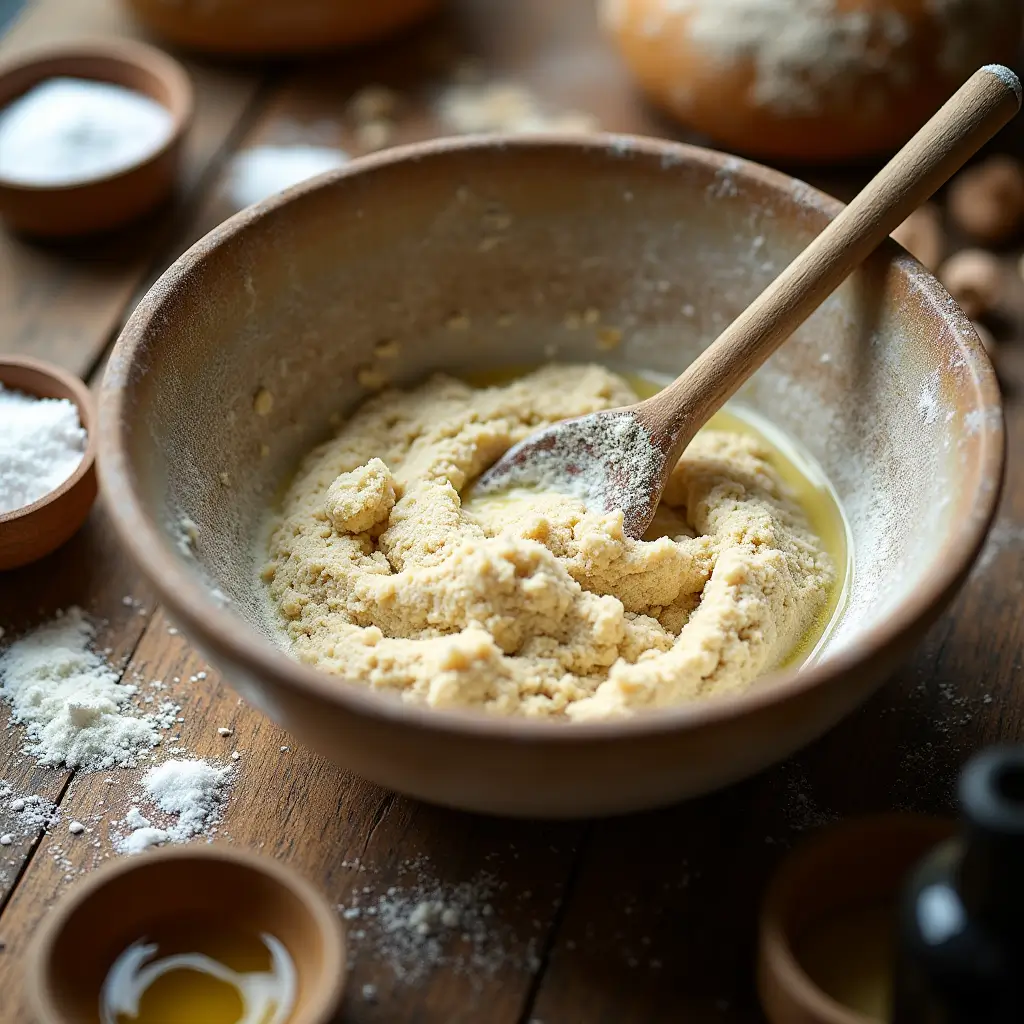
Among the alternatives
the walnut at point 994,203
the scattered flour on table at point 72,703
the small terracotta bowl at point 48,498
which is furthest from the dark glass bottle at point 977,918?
the walnut at point 994,203

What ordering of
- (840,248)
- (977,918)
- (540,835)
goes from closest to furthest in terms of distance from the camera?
(977,918) < (540,835) < (840,248)

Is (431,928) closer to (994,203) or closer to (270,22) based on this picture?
(994,203)

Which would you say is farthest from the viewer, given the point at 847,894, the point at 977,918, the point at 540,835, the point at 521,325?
the point at 521,325

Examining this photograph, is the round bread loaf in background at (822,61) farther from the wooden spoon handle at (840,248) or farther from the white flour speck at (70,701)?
the white flour speck at (70,701)

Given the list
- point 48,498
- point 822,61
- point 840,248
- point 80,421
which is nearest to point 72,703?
point 48,498

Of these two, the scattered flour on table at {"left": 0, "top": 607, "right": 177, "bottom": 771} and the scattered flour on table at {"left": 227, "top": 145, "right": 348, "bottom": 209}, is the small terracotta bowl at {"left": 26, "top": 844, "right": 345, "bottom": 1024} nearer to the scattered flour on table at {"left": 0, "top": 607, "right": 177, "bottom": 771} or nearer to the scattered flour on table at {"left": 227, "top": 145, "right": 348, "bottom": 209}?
the scattered flour on table at {"left": 0, "top": 607, "right": 177, "bottom": 771}

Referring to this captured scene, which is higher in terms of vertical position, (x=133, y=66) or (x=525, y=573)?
(x=525, y=573)

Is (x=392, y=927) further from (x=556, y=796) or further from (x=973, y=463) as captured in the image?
(x=973, y=463)
